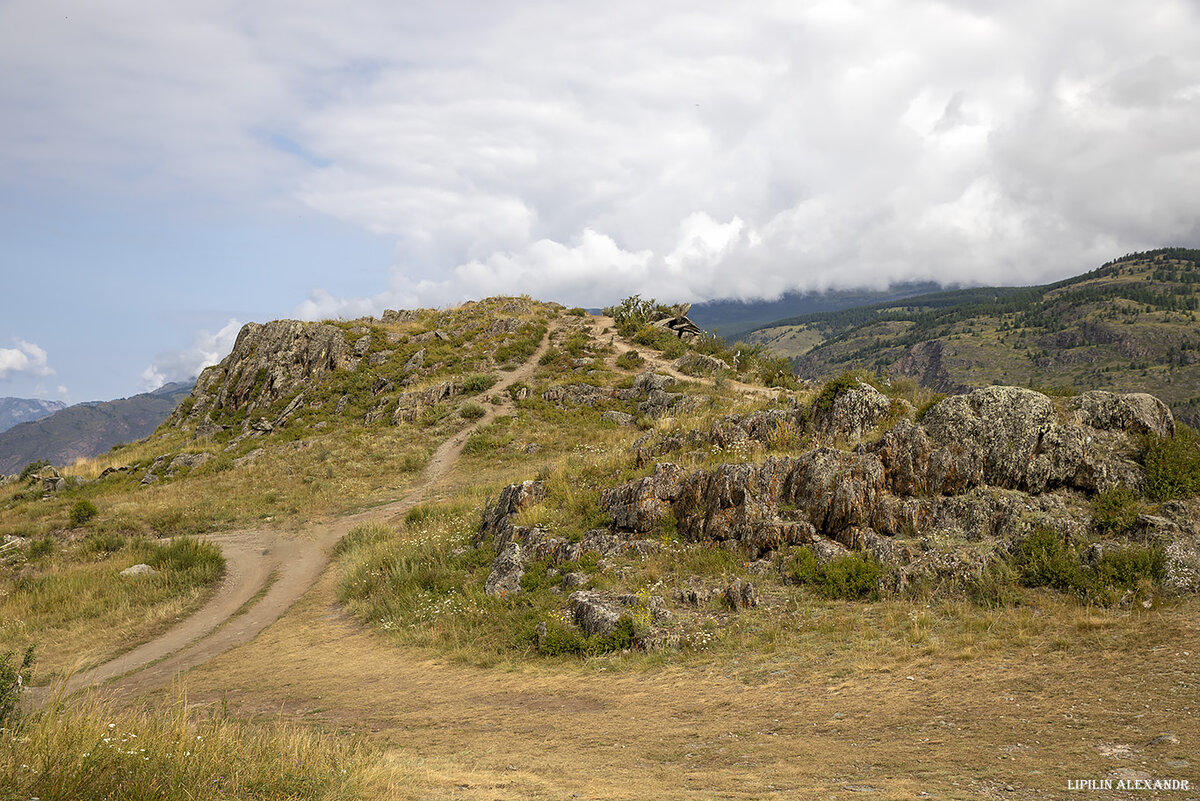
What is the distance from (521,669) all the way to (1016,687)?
295 inches

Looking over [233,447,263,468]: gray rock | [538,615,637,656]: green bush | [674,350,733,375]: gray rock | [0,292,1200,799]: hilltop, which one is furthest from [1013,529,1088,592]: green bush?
[233,447,263,468]: gray rock

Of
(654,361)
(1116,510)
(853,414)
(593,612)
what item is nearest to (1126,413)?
(1116,510)

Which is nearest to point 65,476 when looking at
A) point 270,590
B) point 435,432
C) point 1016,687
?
point 435,432

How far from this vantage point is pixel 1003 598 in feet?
29.3

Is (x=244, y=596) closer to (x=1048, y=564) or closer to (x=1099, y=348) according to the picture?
(x=1048, y=564)

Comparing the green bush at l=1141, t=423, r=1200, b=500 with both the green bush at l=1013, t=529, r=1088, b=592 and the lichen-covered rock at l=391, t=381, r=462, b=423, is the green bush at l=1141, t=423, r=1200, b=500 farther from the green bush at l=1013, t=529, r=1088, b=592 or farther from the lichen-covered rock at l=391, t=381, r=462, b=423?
the lichen-covered rock at l=391, t=381, r=462, b=423

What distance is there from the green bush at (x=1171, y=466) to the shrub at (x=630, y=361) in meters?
29.6

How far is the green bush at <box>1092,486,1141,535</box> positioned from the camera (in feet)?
30.9

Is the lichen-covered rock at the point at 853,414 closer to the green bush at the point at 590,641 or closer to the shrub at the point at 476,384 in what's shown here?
the green bush at the point at 590,641

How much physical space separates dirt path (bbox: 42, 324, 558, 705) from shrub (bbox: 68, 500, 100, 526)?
18.9 ft

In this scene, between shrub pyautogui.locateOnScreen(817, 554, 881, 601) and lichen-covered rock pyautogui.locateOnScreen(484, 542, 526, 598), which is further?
lichen-covered rock pyautogui.locateOnScreen(484, 542, 526, 598)

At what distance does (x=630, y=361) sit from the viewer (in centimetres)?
3906

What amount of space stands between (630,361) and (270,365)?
26.7m

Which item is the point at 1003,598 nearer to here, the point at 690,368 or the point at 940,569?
the point at 940,569
